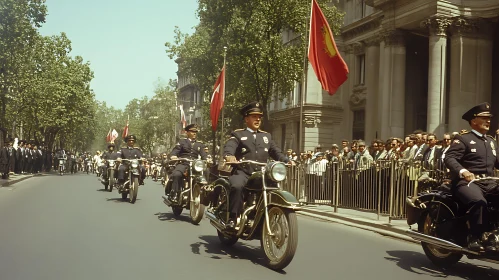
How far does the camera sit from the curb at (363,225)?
10648mm

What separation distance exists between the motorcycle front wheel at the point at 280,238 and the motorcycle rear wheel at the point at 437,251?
1.96 metres

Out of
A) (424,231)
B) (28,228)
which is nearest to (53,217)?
(28,228)

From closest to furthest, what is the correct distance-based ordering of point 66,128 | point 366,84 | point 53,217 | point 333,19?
point 53,217
point 333,19
point 366,84
point 66,128

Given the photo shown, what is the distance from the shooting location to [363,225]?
12422 millimetres

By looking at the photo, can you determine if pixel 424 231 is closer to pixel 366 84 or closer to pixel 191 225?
pixel 191 225

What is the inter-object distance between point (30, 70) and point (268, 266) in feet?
123

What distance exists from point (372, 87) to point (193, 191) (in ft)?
84.8

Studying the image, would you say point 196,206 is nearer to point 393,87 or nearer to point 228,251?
point 228,251

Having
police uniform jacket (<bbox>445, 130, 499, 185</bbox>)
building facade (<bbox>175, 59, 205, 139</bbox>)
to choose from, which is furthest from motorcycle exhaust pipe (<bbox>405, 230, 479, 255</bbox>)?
building facade (<bbox>175, 59, 205, 139</bbox>)

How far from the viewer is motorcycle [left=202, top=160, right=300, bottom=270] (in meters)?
6.61

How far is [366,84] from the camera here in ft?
120

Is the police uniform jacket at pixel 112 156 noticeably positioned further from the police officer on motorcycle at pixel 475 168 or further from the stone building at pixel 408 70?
the police officer on motorcycle at pixel 475 168

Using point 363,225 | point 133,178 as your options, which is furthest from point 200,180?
point 133,178

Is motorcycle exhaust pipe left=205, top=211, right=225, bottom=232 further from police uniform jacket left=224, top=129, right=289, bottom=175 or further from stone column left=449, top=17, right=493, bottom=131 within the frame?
stone column left=449, top=17, right=493, bottom=131
